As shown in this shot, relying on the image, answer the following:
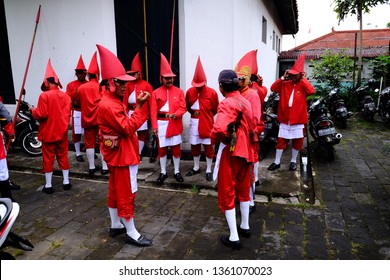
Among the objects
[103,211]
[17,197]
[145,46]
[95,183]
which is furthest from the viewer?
[145,46]

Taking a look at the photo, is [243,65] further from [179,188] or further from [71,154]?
[71,154]

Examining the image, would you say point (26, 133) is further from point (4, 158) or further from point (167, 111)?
point (167, 111)

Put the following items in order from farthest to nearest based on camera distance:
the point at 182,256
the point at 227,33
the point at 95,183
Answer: the point at 227,33
the point at 95,183
the point at 182,256

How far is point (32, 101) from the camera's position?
319 inches

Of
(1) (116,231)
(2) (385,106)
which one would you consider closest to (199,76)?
(1) (116,231)

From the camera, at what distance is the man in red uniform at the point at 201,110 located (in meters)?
5.40

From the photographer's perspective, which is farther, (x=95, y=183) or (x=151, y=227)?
(x=95, y=183)

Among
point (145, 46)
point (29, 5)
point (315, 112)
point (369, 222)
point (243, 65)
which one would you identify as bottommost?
point (369, 222)

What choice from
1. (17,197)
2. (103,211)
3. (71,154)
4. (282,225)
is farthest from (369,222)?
(71,154)

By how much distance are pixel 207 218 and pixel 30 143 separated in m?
5.03

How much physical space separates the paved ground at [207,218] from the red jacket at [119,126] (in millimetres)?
1037

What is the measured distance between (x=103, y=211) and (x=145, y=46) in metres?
4.16

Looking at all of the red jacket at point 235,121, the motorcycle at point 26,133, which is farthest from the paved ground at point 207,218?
the red jacket at point 235,121

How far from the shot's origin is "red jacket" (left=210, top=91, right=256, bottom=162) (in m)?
3.25
